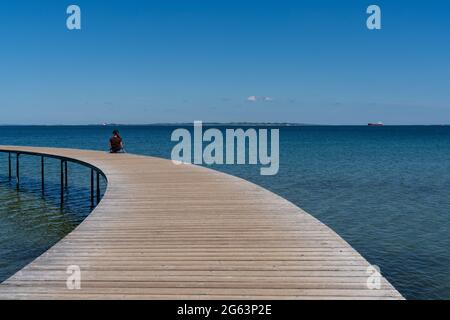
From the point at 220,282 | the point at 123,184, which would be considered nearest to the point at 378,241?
the point at 123,184

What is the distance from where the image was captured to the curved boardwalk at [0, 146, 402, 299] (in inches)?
167

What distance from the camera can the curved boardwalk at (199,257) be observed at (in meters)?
4.25

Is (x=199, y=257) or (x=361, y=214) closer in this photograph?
(x=199, y=257)

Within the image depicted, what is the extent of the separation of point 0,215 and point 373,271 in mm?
13263

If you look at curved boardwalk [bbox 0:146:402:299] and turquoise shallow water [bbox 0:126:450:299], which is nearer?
curved boardwalk [bbox 0:146:402:299]

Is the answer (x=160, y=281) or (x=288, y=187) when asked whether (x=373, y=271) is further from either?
(x=288, y=187)

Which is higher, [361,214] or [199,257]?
[199,257]

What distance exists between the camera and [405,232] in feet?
39.0

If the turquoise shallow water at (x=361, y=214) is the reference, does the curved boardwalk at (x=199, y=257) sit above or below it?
above

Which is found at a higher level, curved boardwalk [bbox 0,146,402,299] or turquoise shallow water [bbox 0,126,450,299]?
curved boardwalk [bbox 0,146,402,299]

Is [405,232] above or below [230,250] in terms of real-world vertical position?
below

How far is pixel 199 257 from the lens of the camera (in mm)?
5328

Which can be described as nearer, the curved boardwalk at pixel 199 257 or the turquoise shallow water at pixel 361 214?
the curved boardwalk at pixel 199 257

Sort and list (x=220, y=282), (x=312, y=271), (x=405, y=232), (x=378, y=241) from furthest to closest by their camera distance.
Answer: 1. (x=405, y=232)
2. (x=378, y=241)
3. (x=312, y=271)
4. (x=220, y=282)
